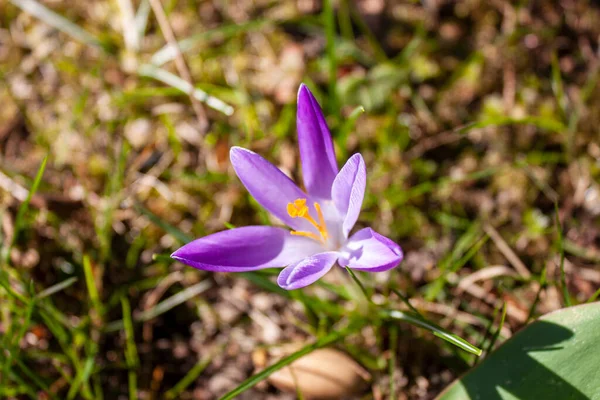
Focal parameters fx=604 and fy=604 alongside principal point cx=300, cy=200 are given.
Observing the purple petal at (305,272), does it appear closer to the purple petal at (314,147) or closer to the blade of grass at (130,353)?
the purple petal at (314,147)

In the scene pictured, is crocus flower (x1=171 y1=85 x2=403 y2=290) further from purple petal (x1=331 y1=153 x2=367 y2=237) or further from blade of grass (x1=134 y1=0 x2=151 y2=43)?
blade of grass (x1=134 y1=0 x2=151 y2=43)

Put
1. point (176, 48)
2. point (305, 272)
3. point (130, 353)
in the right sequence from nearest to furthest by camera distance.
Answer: point (305, 272) → point (130, 353) → point (176, 48)

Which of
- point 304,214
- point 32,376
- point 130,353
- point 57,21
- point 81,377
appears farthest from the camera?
point 57,21

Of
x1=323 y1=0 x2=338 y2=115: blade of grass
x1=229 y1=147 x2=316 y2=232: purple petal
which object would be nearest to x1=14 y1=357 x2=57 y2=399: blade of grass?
x1=229 y1=147 x2=316 y2=232: purple petal

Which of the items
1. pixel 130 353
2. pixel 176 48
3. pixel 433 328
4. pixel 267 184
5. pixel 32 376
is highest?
pixel 176 48

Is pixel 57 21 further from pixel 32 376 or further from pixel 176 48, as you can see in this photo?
pixel 32 376

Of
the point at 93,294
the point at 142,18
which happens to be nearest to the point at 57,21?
the point at 142,18

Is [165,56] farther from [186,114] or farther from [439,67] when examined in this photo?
[439,67]
